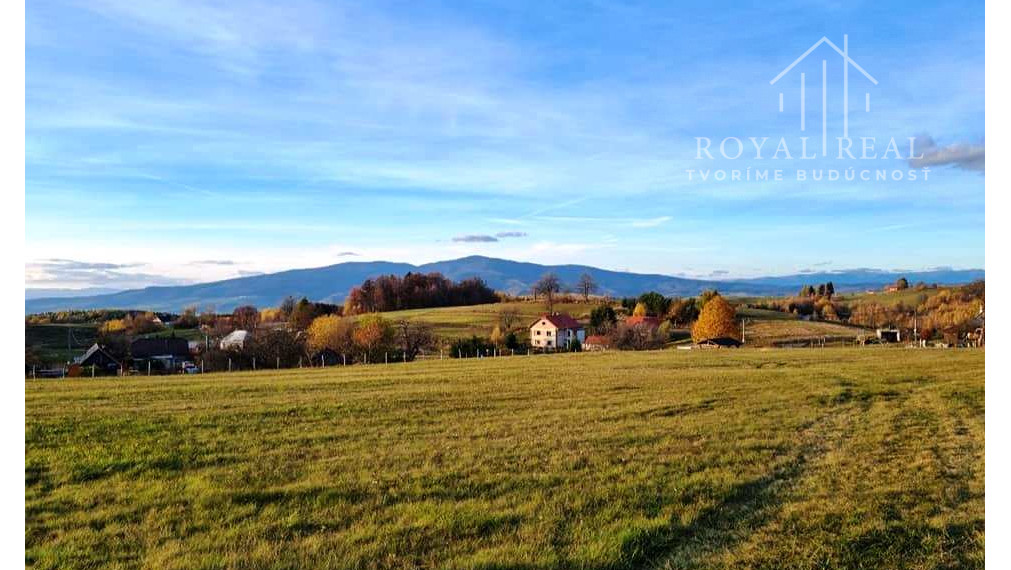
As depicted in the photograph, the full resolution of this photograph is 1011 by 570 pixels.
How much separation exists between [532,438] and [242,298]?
79.4 m

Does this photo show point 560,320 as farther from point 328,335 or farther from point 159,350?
point 159,350

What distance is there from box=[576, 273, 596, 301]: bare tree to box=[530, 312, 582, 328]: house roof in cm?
535

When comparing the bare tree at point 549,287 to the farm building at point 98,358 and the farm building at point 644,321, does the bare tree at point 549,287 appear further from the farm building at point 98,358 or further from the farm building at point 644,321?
the farm building at point 98,358

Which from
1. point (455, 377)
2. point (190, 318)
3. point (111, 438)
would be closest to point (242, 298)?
point (190, 318)

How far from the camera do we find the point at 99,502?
856 centimetres

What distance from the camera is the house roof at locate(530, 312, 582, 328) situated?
72.8m

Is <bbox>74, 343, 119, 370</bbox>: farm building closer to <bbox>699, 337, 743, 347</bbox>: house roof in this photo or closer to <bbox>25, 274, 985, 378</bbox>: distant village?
<bbox>25, 274, 985, 378</bbox>: distant village

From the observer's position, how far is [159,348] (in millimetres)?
63812

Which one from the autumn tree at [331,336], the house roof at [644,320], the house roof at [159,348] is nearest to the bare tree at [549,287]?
the house roof at [644,320]

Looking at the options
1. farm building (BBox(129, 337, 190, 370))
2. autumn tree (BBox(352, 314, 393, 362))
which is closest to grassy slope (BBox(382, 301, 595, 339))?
autumn tree (BBox(352, 314, 393, 362))

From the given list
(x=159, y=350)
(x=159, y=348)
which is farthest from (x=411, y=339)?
(x=159, y=348)
